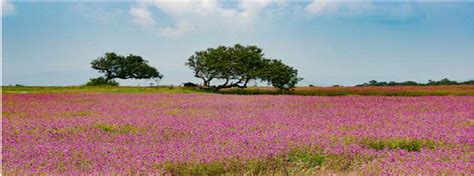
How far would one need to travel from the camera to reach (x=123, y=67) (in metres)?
72.9

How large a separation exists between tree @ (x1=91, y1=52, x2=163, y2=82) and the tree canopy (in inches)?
847

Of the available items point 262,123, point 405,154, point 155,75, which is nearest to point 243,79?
point 155,75

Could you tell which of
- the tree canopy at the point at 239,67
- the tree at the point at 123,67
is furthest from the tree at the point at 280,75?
the tree at the point at 123,67

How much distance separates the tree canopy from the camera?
47750mm

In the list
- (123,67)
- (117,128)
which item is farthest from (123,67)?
(117,128)

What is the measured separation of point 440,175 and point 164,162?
306 cm

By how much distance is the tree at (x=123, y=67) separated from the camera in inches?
2849

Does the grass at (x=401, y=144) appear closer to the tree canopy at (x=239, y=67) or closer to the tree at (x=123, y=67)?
the tree canopy at (x=239, y=67)

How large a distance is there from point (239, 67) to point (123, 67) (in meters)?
29.5

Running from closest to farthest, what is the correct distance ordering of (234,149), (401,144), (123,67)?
(234,149)
(401,144)
(123,67)

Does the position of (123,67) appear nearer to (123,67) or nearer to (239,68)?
(123,67)

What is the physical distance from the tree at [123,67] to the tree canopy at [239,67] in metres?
21.5

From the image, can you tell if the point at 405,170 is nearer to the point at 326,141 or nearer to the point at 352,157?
the point at 352,157

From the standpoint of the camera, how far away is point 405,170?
522cm
